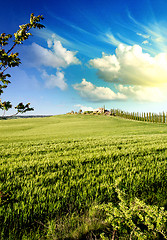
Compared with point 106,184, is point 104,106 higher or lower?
higher

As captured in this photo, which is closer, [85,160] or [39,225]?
[39,225]

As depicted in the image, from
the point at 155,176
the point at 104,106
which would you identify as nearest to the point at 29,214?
the point at 155,176

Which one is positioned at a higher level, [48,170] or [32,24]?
[32,24]

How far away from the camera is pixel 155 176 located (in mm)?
3088

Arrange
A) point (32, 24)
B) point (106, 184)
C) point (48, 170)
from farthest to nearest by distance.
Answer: point (48, 170) < point (106, 184) < point (32, 24)

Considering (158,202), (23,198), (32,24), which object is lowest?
(158,202)

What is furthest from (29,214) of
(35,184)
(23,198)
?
(35,184)

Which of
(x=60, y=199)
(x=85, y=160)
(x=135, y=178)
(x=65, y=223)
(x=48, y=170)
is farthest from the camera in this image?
(x=85, y=160)

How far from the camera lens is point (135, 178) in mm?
2932

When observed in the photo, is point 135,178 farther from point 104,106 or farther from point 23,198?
point 104,106

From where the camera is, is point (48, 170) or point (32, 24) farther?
point (48, 170)

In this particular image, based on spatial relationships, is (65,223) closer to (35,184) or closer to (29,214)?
(29,214)

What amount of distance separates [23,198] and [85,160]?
2102 millimetres

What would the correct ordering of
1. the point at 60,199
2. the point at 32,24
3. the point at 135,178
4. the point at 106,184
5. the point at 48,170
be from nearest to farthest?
the point at 32,24
the point at 60,199
the point at 106,184
the point at 135,178
the point at 48,170
